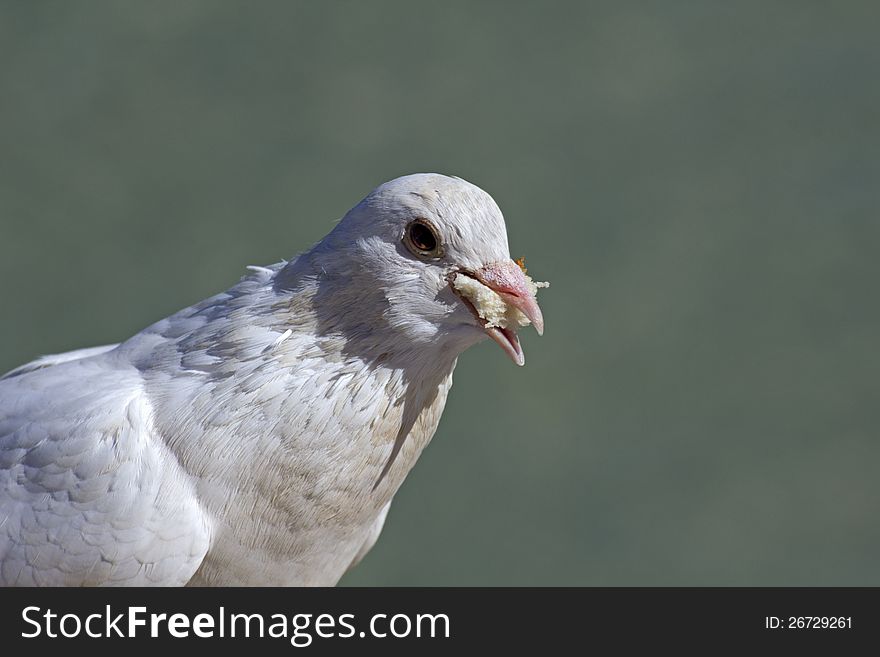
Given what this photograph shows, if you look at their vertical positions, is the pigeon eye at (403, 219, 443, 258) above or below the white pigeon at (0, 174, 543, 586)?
above

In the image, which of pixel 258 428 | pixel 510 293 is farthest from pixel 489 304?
pixel 258 428

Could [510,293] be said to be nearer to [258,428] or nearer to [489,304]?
[489,304]

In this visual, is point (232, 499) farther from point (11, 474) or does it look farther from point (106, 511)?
point (11, 474)

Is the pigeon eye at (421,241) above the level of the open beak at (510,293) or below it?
above

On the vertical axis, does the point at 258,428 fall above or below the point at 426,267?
below

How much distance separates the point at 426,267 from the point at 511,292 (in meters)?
0.14

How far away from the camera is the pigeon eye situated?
65.2 inches

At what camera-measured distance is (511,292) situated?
1608 mm

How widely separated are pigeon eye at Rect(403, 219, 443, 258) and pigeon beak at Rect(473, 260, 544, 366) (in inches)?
2.9

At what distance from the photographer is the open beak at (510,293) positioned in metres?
1.61

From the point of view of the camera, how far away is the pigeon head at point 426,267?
1.63m

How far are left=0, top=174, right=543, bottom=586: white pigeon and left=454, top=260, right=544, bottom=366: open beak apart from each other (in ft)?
0.04

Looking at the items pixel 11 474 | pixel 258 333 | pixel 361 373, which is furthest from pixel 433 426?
pixel 11 474

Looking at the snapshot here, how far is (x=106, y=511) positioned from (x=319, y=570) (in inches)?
15.3
